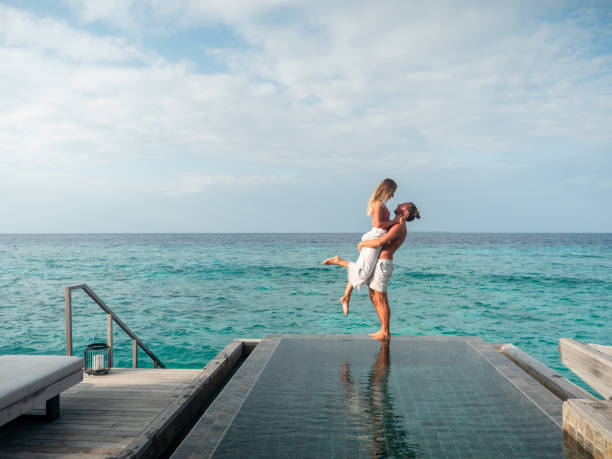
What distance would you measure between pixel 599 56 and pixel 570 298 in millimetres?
10143

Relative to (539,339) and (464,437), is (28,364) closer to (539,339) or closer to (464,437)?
(464,437)

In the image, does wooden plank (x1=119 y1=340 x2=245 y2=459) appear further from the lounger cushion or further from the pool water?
the lounger cushion

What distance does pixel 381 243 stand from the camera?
15.4 ft

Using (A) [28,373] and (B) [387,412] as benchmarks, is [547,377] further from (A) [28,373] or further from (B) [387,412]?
(A) [28,373]

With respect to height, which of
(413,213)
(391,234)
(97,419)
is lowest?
(97,419)

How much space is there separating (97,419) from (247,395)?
4.07 feet

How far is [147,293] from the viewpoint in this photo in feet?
62.3

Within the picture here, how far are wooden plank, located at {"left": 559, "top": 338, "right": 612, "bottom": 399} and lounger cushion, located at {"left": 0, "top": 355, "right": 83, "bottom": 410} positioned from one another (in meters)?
4.14

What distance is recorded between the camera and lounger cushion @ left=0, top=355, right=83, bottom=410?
279cm

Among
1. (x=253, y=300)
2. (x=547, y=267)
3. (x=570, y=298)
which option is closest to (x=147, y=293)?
(x=253, y=300)

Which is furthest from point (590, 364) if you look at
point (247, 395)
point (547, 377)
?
point (247, 395)

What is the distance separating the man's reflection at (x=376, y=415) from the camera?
258cm

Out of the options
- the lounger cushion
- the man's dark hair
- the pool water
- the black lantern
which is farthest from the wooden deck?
the man's dark hair

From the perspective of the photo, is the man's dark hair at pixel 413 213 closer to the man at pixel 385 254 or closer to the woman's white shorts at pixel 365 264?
the man at pixel 385 254
